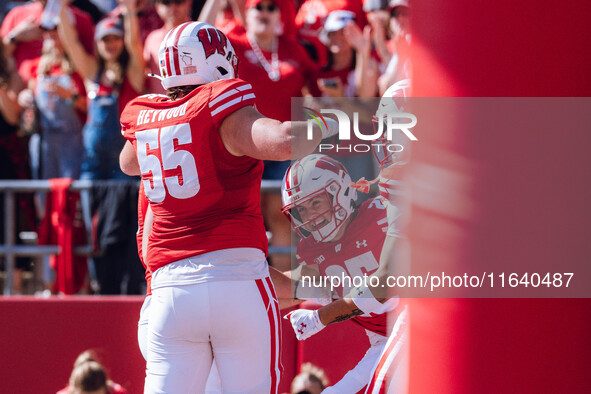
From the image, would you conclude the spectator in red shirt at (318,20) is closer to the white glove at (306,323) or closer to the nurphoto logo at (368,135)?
the white glove at (306,323)

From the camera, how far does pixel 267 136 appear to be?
2.78 meters

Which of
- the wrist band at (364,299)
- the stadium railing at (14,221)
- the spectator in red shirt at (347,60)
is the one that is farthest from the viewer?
the spectator in red shirt at (347,60)

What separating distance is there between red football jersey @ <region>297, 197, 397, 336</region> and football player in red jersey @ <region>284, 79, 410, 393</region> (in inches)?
1.6

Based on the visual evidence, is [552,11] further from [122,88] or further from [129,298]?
[122,88]

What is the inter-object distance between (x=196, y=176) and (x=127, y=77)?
297cm

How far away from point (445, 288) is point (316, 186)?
3.19ft

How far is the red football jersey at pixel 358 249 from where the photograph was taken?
3.44m

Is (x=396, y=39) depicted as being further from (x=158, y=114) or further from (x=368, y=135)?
(x=158, y=114)

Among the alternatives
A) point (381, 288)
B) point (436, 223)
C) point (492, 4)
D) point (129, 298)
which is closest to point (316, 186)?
point (381, 288)

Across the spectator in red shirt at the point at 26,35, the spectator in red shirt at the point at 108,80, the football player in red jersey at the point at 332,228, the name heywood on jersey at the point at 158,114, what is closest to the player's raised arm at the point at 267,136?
the name heywood on jersey at the point at 158,114

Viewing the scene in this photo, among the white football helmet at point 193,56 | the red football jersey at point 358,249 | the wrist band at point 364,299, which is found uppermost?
the white football helmet at point 193,56

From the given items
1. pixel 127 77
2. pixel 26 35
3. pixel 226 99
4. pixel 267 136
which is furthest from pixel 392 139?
pixel 26 35

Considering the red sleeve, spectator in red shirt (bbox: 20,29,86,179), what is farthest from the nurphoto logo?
spectator in red shirt (bbox: 20,29,86,179)

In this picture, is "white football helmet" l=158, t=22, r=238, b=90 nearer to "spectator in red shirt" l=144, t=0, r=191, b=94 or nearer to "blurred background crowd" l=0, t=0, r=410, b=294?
"blurred background crowd" l=0, t=0, r=410, b=294
